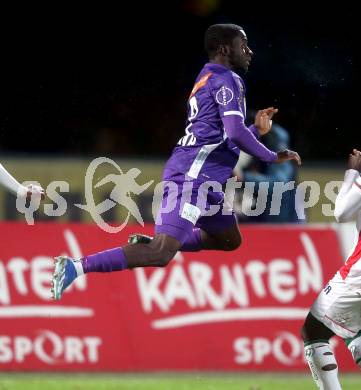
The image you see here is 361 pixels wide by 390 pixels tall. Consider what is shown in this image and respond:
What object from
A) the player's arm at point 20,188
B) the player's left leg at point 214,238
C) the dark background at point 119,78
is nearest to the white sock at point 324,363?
the player's left leg at point 214,238

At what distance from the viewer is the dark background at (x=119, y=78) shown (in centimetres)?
1376

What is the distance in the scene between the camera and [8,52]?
1608 centimetres

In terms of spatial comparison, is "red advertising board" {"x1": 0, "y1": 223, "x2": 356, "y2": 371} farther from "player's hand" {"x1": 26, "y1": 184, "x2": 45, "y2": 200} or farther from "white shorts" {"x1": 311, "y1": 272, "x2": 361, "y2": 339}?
"white shorts" {"x1": 311, "y1": 272, "x2": 361, "y2": 339}

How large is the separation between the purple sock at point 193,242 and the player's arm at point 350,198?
125 centimetres

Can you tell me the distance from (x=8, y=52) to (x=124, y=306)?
261 inches

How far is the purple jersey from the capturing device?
7.59 m

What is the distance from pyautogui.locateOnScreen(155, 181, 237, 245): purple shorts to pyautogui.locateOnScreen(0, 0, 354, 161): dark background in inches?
185

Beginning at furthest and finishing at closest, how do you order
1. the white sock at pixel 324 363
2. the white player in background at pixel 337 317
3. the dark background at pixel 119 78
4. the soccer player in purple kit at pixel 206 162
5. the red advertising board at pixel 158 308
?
the dark background at pixel 119 78
the red advertising board at pixel 158 308
the soccer player in purple kit at pixel 206 162
the white sock at pixel 324 363
the white player in background at pixel 337 317

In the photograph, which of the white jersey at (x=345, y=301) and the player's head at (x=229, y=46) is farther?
the player's head at (x=229, y=46)

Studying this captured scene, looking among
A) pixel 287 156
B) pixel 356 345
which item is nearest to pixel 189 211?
pixel 287 156

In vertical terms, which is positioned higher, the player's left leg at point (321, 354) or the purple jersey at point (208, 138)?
the purple jersey at point (208, 138)

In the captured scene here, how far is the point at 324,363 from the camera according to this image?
7.41m

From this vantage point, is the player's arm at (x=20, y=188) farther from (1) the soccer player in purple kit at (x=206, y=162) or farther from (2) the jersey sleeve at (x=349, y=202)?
(2) the jersey sleeve at (x=349, y=202)

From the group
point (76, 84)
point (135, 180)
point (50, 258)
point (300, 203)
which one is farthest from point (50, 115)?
point (50, 258)
